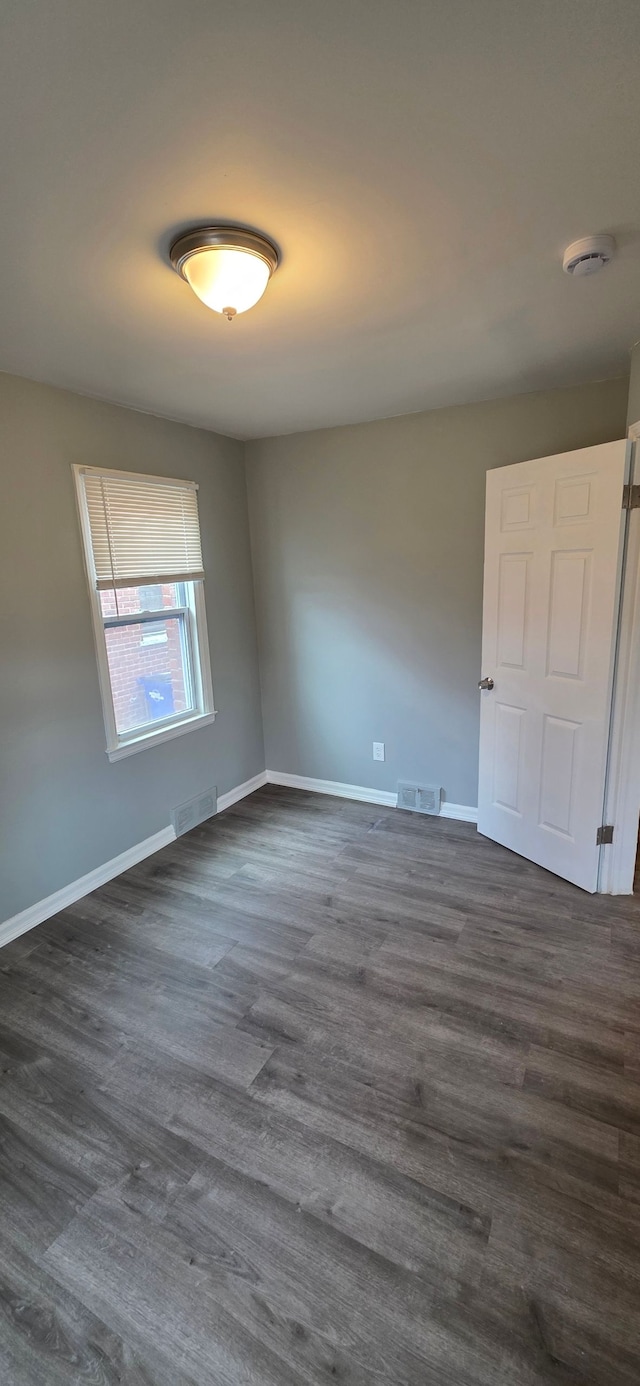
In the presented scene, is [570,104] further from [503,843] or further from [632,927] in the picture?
[503,843]

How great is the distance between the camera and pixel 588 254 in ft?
4.97

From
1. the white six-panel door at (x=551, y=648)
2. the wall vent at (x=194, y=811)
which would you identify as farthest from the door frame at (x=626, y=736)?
the wall vent at (x=194, y=811)

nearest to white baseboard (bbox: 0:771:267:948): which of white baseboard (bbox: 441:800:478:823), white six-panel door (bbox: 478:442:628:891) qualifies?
white baseboard (bbox: 441:800:478:823)

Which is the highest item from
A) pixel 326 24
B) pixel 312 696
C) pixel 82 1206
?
pixel 326 24

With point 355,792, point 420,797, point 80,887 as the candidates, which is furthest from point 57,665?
point 420,797

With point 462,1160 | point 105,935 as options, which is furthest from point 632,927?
point 105,935

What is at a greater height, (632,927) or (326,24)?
(326,24)

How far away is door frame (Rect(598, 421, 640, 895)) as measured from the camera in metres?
2.32

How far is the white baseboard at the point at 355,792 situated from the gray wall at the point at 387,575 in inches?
2.2

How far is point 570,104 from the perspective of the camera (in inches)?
41.6

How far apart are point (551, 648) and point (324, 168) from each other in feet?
6.70

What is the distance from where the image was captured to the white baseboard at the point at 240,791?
3.76m

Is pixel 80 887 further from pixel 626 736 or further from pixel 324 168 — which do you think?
pixel 324 168

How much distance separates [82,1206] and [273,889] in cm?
147
